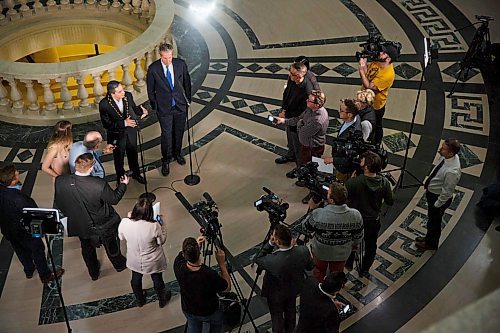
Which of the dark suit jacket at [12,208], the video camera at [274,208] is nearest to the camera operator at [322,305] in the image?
the video camera at [274,208]

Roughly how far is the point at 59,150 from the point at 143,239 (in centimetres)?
131

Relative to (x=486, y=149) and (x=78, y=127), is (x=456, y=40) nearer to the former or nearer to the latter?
(x=486, y=149)

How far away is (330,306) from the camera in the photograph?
319cm

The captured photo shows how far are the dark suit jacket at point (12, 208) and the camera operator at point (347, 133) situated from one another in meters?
2.58

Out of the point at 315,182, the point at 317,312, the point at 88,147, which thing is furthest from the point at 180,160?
the point at 317,312

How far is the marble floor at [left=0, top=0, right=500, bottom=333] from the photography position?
182 inches

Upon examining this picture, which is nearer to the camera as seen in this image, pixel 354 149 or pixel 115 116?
pixel 354 149

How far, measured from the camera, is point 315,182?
4.30 m

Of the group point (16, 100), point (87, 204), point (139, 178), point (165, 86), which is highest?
point (165, 86)

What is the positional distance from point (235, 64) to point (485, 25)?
11.1 ft

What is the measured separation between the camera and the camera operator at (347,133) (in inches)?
Answer: 187

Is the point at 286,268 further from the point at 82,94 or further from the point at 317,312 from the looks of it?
the point at 82,94

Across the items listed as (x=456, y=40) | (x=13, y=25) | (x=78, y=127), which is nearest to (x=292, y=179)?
(x=78, y=127)

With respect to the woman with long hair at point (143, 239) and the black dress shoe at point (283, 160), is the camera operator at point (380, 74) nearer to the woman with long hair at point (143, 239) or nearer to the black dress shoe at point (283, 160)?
the black dress shoe at point (283, 160)
